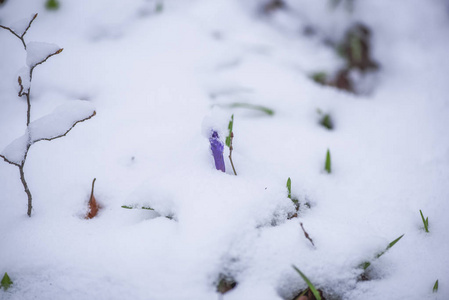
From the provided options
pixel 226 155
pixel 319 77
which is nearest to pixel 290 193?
pixel 226 155

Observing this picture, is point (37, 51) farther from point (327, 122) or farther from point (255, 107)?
point (327, 122)

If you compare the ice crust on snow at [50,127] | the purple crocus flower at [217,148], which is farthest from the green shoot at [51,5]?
the purple crocus flower at [217,148]

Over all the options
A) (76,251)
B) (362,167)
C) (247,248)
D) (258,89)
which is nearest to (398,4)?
(258,89)

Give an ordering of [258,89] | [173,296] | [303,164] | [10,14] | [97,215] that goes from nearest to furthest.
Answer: [173,296] → [97,215] → [303,164] → [258,89] → [10,14]

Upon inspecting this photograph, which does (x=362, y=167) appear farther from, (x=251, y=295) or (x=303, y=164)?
(x=251, y=295)

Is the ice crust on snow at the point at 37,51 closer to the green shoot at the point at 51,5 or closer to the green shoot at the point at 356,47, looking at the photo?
the green shoot at the point at 51,5

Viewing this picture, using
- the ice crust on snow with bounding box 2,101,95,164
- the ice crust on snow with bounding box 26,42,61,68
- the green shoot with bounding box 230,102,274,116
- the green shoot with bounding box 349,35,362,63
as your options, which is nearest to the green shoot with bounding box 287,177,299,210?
the green shoot with bounding box 230,102,274,116

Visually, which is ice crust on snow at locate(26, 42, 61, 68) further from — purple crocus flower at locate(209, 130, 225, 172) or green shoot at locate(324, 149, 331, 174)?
green shoot at locate(324, 149, 331, 174)
